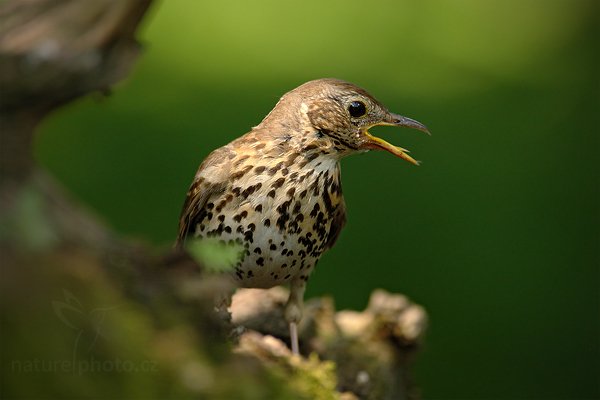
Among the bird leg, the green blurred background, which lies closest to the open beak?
the bird leg

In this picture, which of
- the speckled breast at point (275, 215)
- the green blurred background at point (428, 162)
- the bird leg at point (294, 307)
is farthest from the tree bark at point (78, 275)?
the green blurred background at point (428, 162)

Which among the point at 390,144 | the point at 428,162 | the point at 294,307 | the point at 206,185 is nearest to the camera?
the point at 390,144

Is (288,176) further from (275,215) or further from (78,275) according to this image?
(78,275)

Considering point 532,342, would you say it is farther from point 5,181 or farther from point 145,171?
point 5,181

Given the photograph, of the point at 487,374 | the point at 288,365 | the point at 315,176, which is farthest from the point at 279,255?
the point at 487,374

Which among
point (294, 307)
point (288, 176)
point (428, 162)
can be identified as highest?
point (428, 162)

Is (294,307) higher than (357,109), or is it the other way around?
(357,109)

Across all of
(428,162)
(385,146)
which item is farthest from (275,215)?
(428,162)
